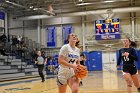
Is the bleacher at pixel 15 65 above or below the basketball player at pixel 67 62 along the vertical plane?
below

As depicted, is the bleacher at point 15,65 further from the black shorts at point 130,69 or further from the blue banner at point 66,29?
the black shorts at point 130,69

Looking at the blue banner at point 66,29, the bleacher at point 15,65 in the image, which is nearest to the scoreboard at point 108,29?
the blue banner at point 66,29

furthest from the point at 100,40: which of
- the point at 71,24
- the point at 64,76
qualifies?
the point at 64,76

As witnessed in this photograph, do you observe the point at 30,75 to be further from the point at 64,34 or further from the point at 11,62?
the point at 64,34

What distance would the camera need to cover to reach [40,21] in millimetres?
36656

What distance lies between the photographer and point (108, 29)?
3250 cm

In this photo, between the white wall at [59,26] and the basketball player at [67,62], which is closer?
the basketball player at [67,62]

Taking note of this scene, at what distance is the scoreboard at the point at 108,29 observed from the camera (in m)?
32.3

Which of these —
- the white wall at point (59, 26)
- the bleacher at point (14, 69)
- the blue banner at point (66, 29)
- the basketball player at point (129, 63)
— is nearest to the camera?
the basketball player at point (129, 63)

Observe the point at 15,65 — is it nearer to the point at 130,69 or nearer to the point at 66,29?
the point at 66,29

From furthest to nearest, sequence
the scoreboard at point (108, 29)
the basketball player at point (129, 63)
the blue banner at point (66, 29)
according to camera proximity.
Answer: the blue banner at point (66, 29), the scoreboard at point (108, 29), the basketball player at point (129, 63)

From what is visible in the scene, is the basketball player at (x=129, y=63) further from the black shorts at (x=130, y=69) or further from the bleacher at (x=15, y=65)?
the bleacher at (x=15, y=65)

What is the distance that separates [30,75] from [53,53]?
1026 centimetres

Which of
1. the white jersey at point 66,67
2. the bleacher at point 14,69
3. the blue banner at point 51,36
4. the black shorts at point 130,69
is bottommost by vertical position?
the bleacher at point 14,69
